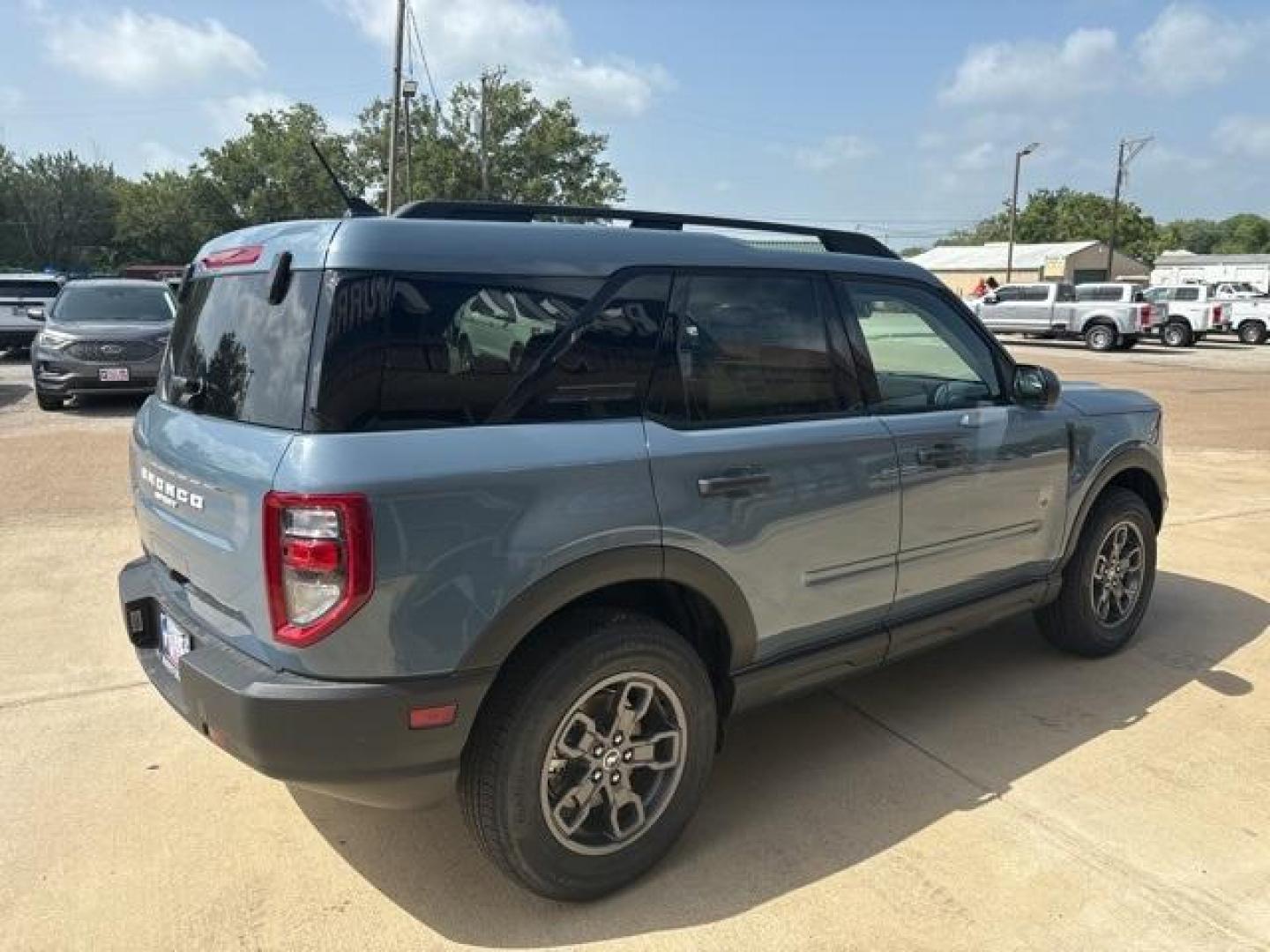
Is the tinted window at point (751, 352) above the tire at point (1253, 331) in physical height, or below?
above

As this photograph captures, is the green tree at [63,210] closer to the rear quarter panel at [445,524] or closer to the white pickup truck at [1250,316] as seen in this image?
the white pickup truck at [1250,316]

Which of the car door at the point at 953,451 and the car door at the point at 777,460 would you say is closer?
the car door at the point at 777,460

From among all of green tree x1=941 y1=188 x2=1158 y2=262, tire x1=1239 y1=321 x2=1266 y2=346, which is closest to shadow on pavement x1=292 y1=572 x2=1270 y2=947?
tire x1=1239 y1=321 x2=1266 y2=346

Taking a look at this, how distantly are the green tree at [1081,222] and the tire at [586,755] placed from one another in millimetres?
86145

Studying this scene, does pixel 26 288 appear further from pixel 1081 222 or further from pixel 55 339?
pixel 1081 222

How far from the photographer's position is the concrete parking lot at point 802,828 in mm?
2574

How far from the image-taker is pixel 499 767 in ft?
7.97

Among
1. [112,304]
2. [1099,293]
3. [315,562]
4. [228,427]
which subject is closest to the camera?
[315,562]

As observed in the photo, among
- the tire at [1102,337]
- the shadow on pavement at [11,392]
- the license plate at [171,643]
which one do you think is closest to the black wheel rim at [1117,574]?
the license plate at [171,643]

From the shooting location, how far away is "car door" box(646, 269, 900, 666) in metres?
2.72

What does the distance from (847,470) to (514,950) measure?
5.54ft

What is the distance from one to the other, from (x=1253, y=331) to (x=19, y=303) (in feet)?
109

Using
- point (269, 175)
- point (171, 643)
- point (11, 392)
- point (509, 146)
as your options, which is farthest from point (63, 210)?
point (171, 643)

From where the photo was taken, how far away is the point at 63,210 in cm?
5553
